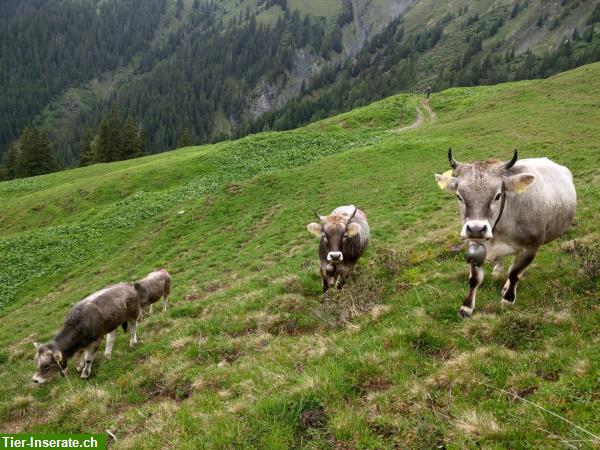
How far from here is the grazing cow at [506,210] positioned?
643 centimetres

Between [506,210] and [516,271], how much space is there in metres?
1.29

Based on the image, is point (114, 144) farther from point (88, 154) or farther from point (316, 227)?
point (316, 227)

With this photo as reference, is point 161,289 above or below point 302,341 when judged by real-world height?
below

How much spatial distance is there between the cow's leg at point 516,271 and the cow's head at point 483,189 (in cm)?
123

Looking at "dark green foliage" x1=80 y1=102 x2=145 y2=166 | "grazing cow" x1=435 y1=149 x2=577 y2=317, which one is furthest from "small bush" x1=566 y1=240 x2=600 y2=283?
"dark green foliage" x1=80 y1=102 x2=145 y2=166

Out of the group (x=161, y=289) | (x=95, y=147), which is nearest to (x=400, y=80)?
(x=95, y=147)

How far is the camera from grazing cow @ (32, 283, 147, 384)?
34.7 feet

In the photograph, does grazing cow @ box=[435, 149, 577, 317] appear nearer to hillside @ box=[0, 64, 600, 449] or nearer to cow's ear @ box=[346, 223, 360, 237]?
hillside @ box=[0, 64, 600, 449]

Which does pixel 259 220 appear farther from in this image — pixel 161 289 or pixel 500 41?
pixel 500 41

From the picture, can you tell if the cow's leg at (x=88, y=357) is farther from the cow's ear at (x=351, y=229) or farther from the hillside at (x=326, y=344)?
the cow's ear at (x=351, y=229)

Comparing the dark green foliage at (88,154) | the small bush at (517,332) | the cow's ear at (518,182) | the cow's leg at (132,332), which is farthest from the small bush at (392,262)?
the dark green foliage at (88,154)

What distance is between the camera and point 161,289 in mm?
16234

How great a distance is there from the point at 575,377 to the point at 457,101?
217 feet

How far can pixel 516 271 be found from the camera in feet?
24.5
